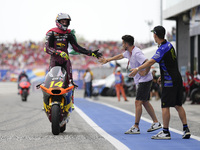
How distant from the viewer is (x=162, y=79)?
823 centimetres

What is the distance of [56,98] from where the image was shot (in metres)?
8.52

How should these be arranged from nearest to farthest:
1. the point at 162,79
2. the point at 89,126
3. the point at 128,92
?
the point at 162,79, the point at 89,126, the point at 128,92

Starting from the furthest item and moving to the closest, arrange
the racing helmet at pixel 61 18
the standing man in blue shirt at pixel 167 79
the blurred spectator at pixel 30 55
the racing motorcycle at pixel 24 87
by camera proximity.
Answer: the blurred spectator at pixel 30 55
the racing motorcycle at pixel 24 87
the racing helmet at pixel 61 18
the standing man in blue shirt at pixel 167 79

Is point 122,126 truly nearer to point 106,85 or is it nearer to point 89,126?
point 89,126

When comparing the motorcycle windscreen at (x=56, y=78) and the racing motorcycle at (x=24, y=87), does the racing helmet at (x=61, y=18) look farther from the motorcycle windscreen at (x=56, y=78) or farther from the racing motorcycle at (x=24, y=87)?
the racing motorcycle at (x=24, y=87)

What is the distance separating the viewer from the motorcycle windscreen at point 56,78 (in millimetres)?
8578

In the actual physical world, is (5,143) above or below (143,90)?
below

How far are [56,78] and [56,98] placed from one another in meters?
0.39

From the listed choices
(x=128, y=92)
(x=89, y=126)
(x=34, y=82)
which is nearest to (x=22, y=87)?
(x=128, y=92)

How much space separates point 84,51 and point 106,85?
22.0 m

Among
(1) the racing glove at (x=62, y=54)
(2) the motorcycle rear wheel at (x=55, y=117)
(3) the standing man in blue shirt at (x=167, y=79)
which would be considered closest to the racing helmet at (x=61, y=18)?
(1) the racing glove at (x=62, y=54)

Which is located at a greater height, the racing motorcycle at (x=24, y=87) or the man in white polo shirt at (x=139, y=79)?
the man in white polo shirt at (x=139, y=79)

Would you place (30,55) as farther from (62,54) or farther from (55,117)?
(55,117)

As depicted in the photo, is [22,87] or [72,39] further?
[22,87]
